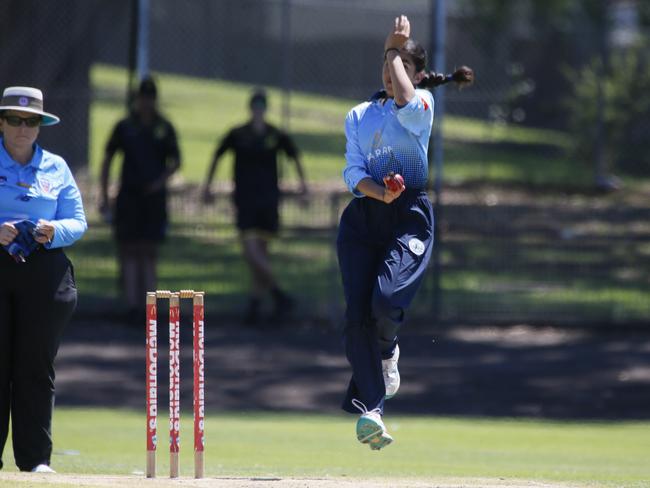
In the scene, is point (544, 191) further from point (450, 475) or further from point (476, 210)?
point (450, 475)

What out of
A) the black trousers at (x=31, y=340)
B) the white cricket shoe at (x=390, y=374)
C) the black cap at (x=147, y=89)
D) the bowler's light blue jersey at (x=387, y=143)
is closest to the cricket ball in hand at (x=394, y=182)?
the bowler's light blue jersey at (x=387, y=143)

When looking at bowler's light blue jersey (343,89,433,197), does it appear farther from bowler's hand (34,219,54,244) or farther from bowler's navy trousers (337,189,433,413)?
bowler's hand (34,219,54,244)

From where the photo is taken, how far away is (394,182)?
24.3 ft

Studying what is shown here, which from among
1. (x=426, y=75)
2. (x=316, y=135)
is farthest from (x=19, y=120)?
(x=316, y=135)

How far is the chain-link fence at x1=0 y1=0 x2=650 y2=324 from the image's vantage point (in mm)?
15617

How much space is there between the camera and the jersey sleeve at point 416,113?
7.64m

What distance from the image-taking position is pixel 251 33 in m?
22.4

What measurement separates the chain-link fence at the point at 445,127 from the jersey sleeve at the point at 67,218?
7049 mm

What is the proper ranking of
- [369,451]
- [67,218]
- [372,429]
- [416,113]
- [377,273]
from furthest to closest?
[369,451] < [67,218] < [377,273] < [416,113] < [372,429]

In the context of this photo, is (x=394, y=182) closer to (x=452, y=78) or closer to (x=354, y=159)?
(x=354, y=159)

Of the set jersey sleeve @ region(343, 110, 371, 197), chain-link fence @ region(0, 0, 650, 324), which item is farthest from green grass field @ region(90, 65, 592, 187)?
jersey sleeve @ region(343, 110, 371, 197)

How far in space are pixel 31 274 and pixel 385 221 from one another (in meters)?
2.08

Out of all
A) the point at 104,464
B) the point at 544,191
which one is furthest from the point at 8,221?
the point at 544,191

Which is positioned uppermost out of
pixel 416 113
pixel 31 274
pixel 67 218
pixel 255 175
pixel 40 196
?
pixel 416 113
